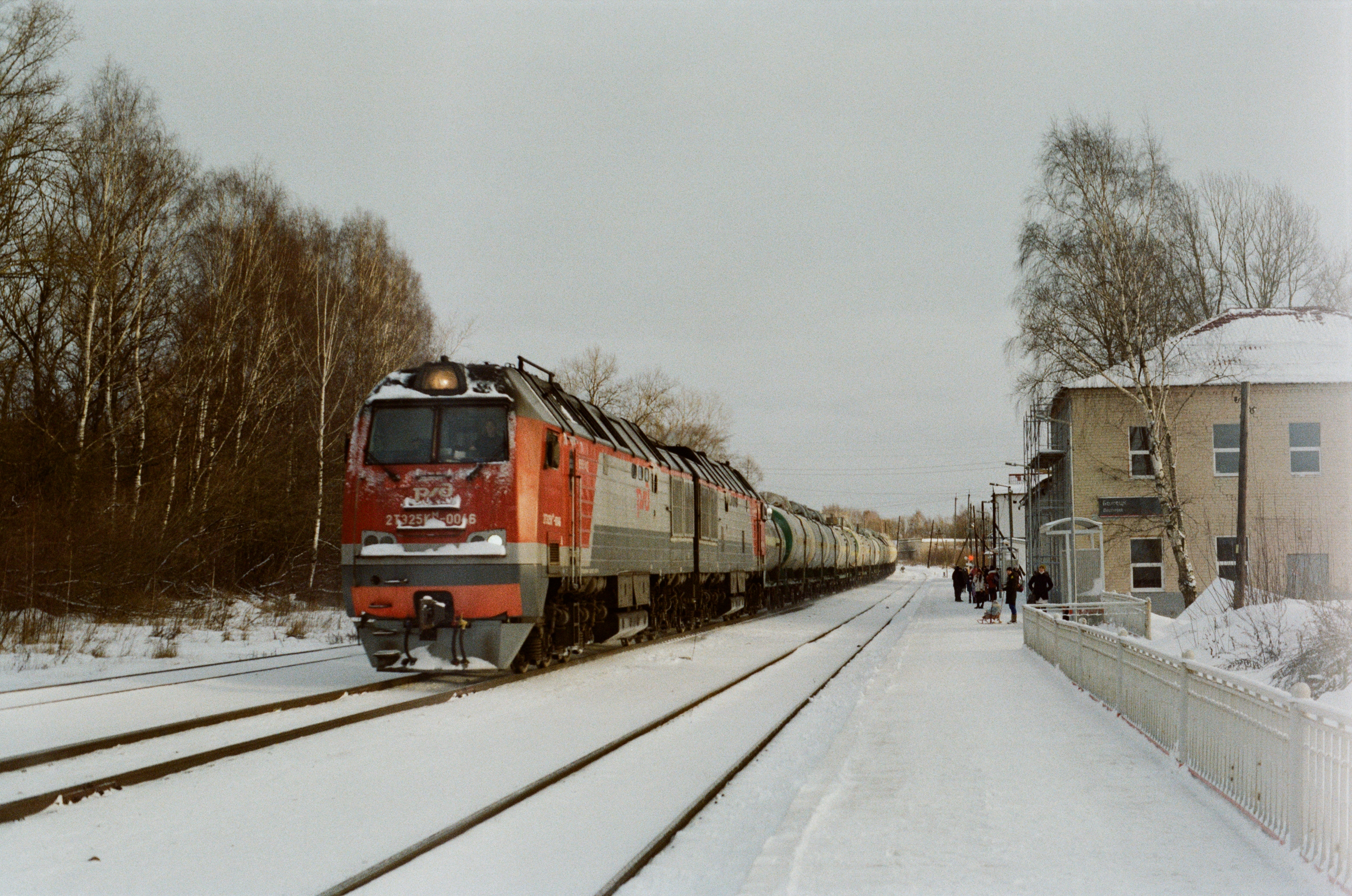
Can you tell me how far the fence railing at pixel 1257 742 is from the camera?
5.41m

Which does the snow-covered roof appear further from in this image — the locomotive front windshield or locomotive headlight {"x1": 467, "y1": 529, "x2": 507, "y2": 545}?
locomotive headlight {"x1": 467, "y1": 529, "x2": 507, "y2": 545}

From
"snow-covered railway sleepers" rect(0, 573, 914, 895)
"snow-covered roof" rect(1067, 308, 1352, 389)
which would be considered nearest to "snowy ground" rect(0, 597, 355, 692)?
"snow-covered railway sleepers" rect(0, 573, 914, 895)

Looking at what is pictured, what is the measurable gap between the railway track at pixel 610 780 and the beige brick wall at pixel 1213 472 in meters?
22.6

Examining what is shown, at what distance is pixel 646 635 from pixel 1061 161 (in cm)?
1719

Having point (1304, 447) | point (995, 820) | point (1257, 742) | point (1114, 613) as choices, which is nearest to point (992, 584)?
point (1304, 447)

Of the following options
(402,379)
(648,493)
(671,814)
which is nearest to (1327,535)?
(648,493)

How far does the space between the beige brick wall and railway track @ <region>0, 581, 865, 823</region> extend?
922 inches

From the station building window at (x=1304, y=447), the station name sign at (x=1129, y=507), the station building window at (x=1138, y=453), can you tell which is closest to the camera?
the station building window at (x=1304, y=447)

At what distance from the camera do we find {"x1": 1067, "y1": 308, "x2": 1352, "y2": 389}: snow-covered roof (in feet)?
103

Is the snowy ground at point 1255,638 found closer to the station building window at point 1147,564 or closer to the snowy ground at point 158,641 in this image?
the snowy ground at point 158,641

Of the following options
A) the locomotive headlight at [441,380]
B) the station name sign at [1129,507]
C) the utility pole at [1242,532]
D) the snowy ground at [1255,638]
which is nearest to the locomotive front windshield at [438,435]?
the locomotive headlight at [441,380]

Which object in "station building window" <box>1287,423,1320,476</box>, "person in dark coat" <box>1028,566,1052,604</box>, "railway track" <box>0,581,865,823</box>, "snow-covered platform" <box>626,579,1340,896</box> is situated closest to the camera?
"snow-covered platform" <box>626,579,1340,896</box>

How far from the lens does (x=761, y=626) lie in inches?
1046

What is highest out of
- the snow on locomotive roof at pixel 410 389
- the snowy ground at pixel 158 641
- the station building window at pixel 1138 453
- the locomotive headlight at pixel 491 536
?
the station building window at pixel 1138 453
